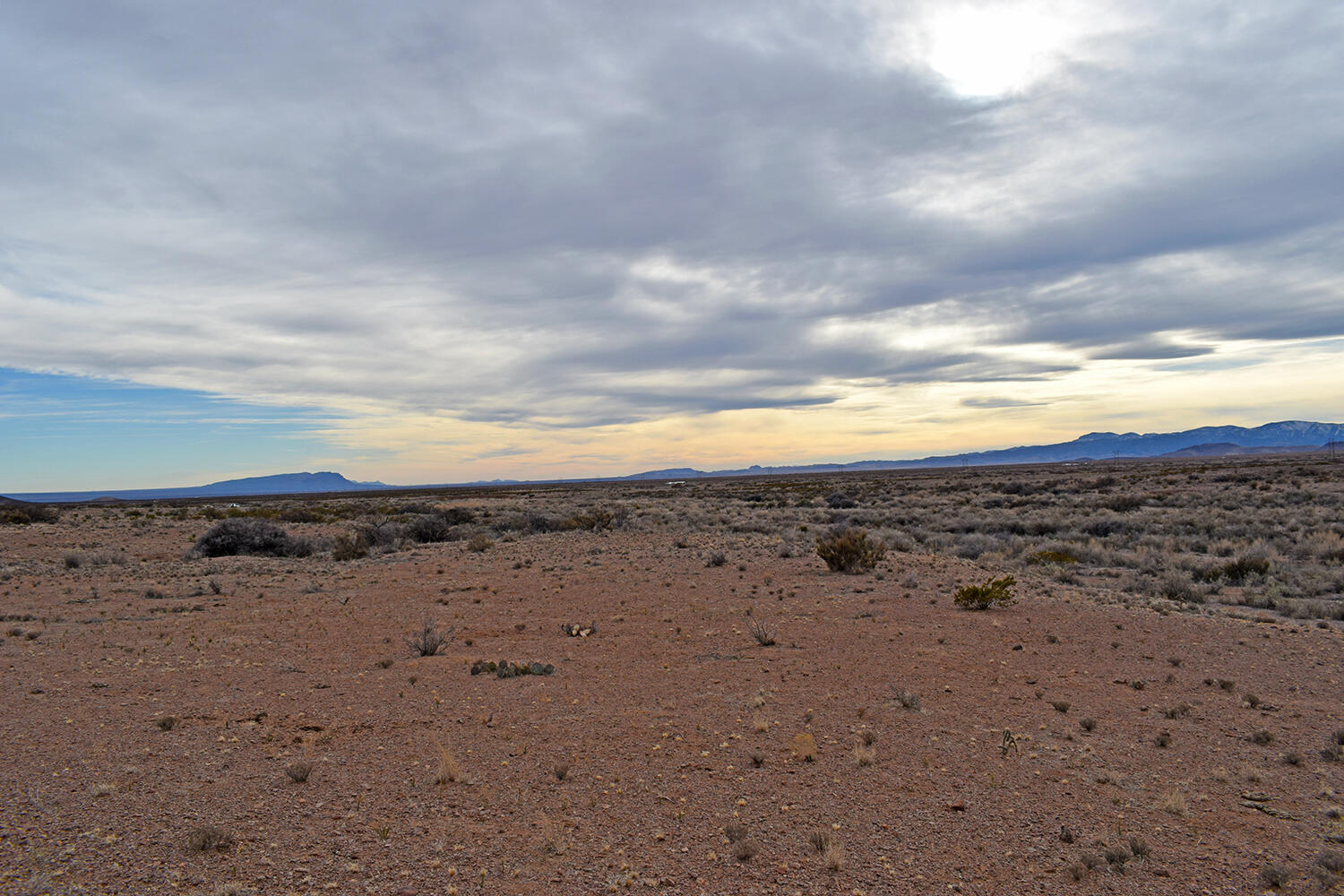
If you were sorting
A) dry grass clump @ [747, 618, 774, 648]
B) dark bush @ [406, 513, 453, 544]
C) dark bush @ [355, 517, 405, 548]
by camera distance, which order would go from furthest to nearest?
dark bush @ [406, 513, 453, 544], dark bush @ [355, 517, 405, 548], dry grass clump @ [747, 618, 774, 648]

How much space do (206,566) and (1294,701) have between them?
87.0 ft

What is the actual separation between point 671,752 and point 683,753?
0.41 ft

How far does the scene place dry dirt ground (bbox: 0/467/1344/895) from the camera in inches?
219

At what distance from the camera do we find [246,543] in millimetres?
28703

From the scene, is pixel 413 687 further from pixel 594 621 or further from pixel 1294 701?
pixel 1294 701

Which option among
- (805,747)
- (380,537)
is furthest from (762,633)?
(380,537)

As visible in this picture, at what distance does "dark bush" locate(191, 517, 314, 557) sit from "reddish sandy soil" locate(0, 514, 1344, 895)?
1331 cm

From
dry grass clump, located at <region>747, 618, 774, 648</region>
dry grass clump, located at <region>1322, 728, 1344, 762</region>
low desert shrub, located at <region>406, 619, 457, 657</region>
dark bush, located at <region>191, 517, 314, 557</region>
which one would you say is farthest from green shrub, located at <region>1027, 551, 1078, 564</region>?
dark bush, located at <region>191, 517, 314, 557</region>

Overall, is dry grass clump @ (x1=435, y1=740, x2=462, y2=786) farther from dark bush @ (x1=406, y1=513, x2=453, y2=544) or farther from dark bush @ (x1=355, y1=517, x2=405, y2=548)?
dark bush @ (x1=406, y1=513, x2=453, y2=544)

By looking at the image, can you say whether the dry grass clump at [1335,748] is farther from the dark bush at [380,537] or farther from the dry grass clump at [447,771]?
the dark bush at [380,537]

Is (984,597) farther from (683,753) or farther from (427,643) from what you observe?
(427,643)

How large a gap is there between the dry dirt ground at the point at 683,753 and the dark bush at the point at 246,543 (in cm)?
1254

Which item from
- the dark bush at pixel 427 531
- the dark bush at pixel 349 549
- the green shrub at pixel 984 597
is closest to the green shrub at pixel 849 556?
the green shrub at pixel 984 597

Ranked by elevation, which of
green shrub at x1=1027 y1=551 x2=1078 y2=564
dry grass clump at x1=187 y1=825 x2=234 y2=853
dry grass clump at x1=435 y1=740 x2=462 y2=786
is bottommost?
green shrub at x1=1027 y1=551 x2=1078 y2=564
